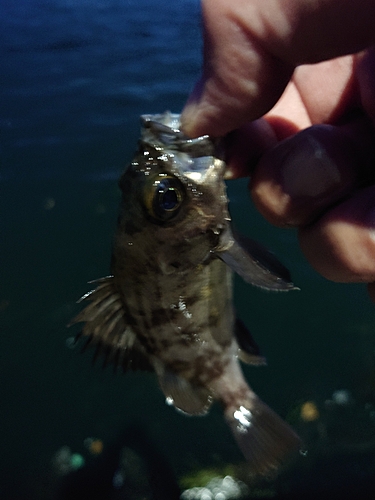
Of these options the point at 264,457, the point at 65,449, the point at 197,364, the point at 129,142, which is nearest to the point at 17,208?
the point at 129,142

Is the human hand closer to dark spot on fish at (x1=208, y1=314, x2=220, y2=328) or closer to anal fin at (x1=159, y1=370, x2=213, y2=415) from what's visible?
dark spot on fish at (x1=208, y1=314, x2=220, y2=328)

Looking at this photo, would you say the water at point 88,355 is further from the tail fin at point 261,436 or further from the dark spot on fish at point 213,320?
the dark spot on fish at point 213,320

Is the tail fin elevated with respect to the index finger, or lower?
lower

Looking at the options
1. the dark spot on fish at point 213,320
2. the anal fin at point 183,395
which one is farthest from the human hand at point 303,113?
the anal fin at point 183,395

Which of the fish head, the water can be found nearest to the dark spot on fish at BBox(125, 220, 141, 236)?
the fish head

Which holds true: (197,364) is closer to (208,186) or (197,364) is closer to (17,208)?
(208,186)

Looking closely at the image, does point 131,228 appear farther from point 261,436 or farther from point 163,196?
point 261,436
